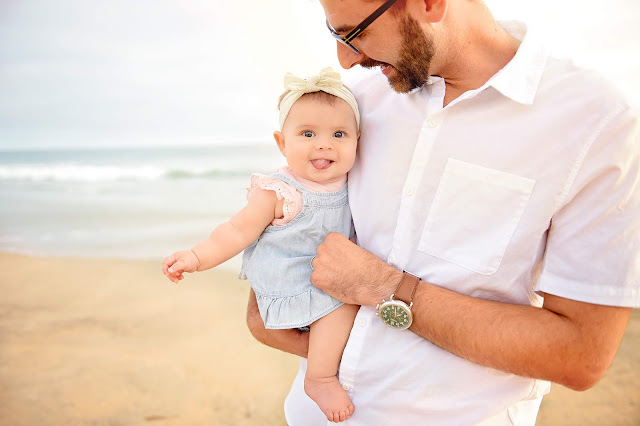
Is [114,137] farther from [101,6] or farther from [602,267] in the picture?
[602,267]

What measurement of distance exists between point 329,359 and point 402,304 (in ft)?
1.15

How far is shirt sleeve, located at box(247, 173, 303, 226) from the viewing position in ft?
5.56

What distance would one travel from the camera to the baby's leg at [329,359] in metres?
1.50

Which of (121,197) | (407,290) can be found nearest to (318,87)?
(407,290)

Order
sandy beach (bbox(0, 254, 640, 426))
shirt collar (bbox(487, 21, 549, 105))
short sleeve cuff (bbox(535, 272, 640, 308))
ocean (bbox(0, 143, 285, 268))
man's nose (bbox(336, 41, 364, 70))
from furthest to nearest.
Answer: ocean (bbox(0, 143, 285, 268)), sandy beach (bbox(0, 254, 640, 426)), man's nose (bbox(336, 41, 364, 70)), shirt collar (bbox(487, 21, 549, 105)), short sleeve cuff (bbox(535, 272, 640, 308))

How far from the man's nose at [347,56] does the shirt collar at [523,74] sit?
1.45ft

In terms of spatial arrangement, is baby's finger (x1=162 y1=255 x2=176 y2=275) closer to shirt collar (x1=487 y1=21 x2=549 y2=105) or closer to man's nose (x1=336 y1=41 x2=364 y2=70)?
man's nose (x1=336 y1=41 x2=364 y2=70)

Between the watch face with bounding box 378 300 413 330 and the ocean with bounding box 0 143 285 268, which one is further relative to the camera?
the ocean with bounding box 0 143 285 268

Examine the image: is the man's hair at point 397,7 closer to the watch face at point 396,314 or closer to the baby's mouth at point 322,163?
the baby's mouth at point 322,163

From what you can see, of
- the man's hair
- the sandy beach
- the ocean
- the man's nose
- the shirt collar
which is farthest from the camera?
the ocean

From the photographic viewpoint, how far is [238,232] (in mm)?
1721

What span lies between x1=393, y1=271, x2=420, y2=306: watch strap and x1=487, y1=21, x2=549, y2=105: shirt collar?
56 cm

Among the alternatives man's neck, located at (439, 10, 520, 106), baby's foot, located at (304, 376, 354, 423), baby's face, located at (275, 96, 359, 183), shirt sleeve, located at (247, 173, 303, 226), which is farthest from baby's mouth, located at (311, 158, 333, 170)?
baby's foot, located at (304, 376, 354, 423)

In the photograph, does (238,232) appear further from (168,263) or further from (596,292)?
(596,292)
